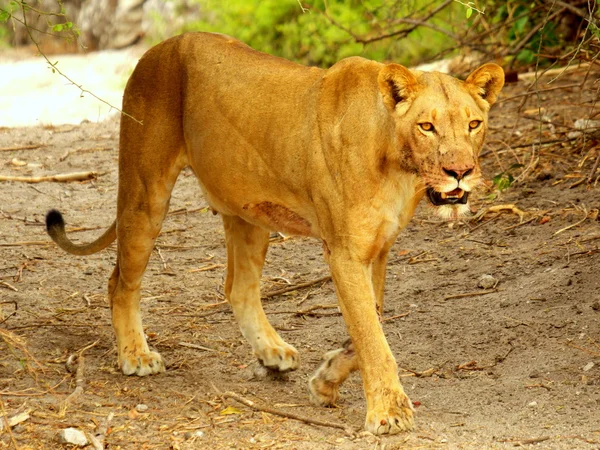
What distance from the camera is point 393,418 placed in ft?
12.1

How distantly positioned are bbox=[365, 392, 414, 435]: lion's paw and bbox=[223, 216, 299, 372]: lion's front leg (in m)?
0.99

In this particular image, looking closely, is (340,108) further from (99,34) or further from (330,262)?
(99,34)

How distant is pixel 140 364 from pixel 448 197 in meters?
1.84

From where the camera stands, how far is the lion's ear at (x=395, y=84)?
3.61 m

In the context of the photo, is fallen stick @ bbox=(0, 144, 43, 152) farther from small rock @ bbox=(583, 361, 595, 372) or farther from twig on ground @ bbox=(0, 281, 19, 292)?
small rock @ bbox=(583, 361, 595, 372)

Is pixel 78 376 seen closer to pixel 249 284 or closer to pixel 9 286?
pixel 249 284

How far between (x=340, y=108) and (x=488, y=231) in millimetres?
2726

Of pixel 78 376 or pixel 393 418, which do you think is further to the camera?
pixel 78 376

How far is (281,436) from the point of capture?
3.80 m

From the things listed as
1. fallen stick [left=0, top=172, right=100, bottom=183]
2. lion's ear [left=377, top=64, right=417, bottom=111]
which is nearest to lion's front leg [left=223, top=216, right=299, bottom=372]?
lion's ear [left=377, top=64, right=417, bottom=111]

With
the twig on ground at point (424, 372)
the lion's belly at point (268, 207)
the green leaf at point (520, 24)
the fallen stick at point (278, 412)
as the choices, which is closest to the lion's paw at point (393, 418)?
the fallen stick at point (278, 412)

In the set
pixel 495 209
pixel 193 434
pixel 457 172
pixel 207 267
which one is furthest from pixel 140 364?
pixel 495 209

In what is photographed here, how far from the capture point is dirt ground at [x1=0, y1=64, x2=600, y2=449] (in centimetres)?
388

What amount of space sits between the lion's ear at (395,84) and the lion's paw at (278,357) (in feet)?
4.75
